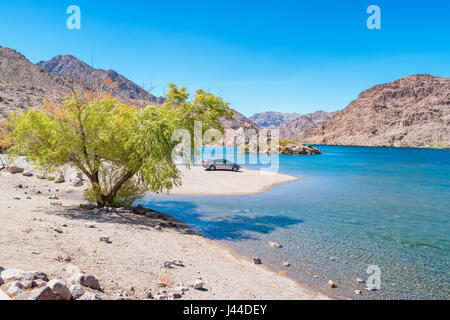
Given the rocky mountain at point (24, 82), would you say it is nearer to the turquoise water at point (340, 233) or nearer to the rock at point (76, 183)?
the rock at point (76, 183)

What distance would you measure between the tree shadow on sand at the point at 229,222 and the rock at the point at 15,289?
922cm

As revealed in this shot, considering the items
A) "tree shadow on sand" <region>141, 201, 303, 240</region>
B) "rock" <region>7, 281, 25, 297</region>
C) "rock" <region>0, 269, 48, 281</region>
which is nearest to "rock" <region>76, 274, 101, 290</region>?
"rock" <region>0, 269, 48, 281</region>

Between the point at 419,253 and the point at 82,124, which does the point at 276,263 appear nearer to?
the point at 419,253

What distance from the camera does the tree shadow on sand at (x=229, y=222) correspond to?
47.4 ft

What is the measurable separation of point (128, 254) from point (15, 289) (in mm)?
4581

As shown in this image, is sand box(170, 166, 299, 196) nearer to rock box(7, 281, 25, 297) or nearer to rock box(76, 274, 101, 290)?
rock box(76, 274, 101, 290)

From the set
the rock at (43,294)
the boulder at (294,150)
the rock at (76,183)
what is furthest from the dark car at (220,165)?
the boulder at (294,150)

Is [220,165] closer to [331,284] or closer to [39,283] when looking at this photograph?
[331,284]

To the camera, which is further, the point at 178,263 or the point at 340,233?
the point at 340,233

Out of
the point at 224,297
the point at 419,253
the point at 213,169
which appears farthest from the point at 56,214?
the point at 213,169

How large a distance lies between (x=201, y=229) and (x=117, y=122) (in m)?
7.24

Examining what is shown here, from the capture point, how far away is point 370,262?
11.2 metres

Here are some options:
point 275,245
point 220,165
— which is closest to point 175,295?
point 275,245

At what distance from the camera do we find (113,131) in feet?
46.3
